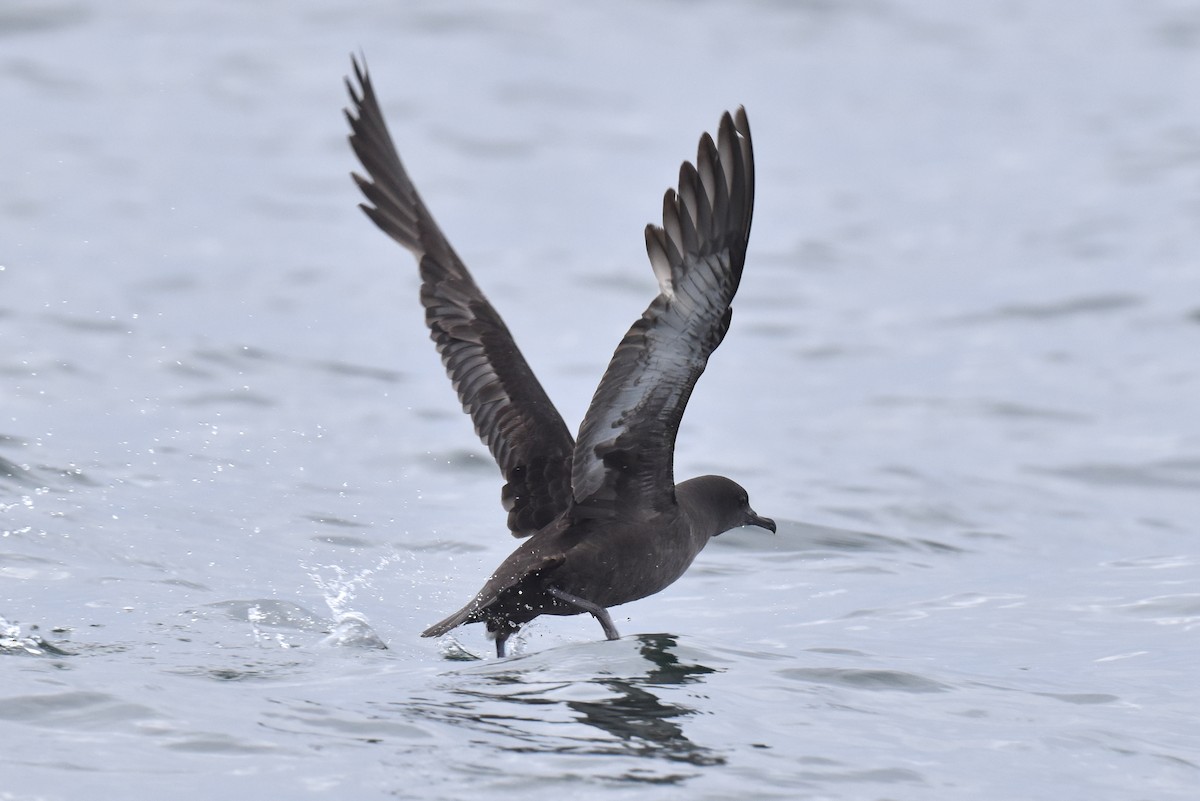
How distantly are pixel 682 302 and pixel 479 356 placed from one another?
2111 millimetres

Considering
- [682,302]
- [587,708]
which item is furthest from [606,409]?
[587,708]

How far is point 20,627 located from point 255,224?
10.9 metres

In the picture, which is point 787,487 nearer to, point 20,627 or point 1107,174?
point 20,627

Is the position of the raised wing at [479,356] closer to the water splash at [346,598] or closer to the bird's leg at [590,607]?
the bird's leg at [590,607]

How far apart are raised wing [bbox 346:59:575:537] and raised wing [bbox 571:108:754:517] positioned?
2.89 feet

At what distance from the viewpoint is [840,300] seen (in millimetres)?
A: 17047

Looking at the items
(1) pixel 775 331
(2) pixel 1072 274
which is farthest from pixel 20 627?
(2) pixel 1072 274

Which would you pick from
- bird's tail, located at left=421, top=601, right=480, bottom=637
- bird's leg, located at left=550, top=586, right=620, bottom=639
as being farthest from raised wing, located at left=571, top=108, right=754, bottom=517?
bird's tail, located at left=421, top=601, right=480, bottom=637

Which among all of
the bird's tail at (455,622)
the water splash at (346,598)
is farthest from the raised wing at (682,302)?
the water splash at (346,598)

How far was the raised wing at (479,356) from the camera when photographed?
26.6 feet

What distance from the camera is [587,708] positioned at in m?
6.36

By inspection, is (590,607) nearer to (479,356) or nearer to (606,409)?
(606,409)

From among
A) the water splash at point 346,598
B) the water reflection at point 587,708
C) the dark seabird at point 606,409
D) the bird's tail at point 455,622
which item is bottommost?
the water reflection at point 587,708

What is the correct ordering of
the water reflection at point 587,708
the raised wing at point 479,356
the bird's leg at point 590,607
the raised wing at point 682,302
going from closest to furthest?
the water reflection at point 587,708 → the raised wing at point 682,302 → the bird's leg at point 590,607 → the raised wing at point 479,356
